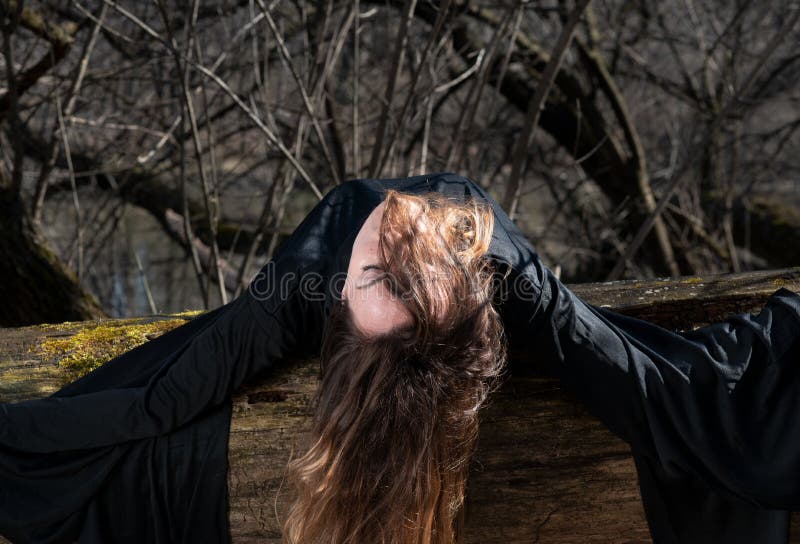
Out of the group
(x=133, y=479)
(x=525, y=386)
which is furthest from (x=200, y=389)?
(x=525, y=386)

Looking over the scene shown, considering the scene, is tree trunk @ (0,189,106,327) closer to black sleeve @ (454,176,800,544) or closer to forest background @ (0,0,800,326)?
forest background @ (0,0,800,326)

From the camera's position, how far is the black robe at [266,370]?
1.66 m

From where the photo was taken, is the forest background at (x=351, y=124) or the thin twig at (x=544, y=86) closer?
the thin twig at (x=544, y=86)

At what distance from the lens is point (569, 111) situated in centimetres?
536

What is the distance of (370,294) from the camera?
60.7 inches

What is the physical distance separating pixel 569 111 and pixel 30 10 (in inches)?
130

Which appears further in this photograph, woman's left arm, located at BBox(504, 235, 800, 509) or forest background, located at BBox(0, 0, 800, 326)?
forest background, located at BBox(0, 0, 800, 326)

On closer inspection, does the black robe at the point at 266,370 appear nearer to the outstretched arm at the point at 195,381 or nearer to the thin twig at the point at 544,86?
the outstretched arm at the point at 195,381

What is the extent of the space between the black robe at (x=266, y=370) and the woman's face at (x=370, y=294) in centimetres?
7

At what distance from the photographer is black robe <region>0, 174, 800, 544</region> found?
166 centimetres

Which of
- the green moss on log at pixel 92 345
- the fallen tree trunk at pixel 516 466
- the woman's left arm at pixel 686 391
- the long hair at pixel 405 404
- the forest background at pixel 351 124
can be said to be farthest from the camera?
the forest background at pixel 351 124

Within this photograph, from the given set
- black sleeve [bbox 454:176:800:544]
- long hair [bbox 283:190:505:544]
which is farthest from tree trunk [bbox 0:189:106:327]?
black sleeve [bbox 454:176:800:544]

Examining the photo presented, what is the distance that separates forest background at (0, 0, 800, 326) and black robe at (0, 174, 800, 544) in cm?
149

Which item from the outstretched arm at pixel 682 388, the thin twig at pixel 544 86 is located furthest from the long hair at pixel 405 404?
the thin twig at pixel 544 86
